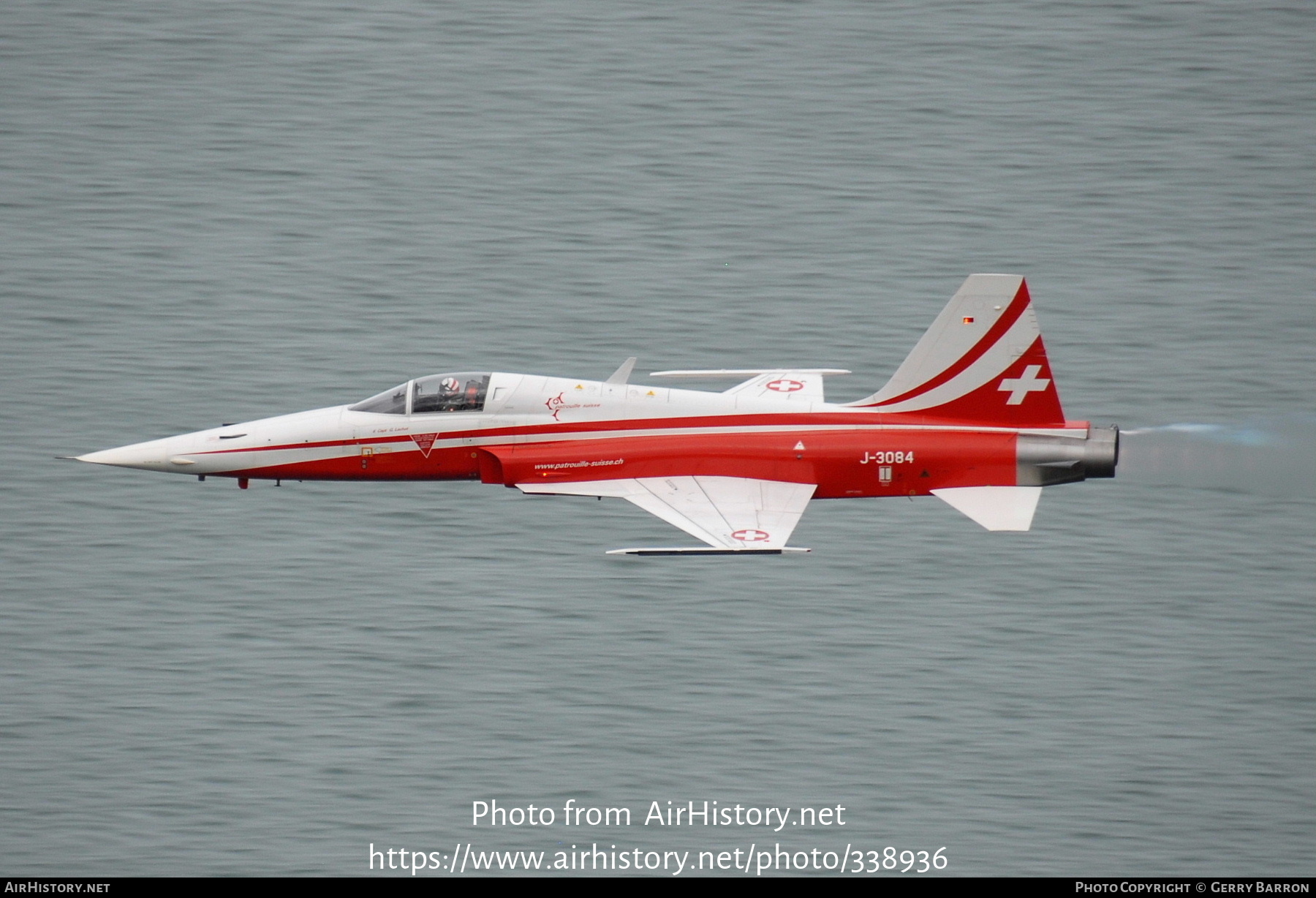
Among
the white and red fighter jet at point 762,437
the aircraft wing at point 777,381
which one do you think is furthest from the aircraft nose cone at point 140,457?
the aircraft wing at point 777,381

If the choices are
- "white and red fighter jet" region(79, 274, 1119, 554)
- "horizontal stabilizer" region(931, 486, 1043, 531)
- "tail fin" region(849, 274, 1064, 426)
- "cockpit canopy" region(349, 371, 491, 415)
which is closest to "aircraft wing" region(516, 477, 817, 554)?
"white and red fighter jet" region(79, 274, 1119, 554)

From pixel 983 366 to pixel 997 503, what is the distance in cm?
235

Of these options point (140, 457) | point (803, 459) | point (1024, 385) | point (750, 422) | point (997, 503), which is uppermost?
point (1024, 385)

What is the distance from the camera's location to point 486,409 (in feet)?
111

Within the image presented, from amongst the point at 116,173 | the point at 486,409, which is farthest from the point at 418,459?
the point at 116,173

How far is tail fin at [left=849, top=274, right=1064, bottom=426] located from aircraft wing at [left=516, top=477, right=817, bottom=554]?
97.5 inches

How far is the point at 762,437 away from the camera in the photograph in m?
33.4

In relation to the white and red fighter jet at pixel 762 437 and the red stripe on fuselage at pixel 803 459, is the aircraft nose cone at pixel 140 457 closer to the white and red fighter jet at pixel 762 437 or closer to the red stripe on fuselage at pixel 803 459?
the white and red fighter jet at pixel 762 437

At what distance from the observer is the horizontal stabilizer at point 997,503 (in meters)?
32.3

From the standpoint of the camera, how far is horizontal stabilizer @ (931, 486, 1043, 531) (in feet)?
106

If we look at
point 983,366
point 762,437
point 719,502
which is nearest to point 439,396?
point 719,502

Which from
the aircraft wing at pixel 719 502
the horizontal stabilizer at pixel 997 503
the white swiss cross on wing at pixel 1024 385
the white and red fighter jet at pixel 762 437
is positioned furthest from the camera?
the white swiss cross on wing at pixel 1024 385

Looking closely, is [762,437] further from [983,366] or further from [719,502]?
[983,366]

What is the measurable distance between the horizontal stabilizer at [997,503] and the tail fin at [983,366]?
1.20 metres
